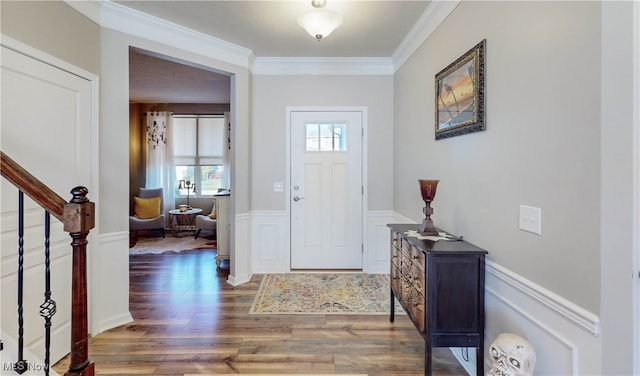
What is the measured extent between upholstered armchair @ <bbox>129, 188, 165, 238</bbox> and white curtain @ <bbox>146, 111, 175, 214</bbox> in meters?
0.21

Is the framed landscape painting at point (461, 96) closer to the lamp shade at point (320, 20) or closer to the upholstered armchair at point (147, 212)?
the lamp shade at point (320, 20)

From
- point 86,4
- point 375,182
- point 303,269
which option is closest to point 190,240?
point 303,269

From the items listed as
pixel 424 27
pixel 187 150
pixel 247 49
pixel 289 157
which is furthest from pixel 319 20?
pixel 187 150

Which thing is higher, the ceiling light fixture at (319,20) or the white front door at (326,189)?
the ceiling light fixture at (319,20)

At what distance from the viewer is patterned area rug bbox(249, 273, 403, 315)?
2832 millimetres

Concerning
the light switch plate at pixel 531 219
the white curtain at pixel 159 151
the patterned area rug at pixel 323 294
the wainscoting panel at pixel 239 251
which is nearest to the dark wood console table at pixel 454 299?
the light switch plate at pixel 531 219

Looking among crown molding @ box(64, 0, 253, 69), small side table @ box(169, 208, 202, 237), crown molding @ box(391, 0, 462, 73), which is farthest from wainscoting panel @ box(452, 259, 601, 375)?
small side table @ box(169, 208, 202, 237)

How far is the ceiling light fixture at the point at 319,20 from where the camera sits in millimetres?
2256

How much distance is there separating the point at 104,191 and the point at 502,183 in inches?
112

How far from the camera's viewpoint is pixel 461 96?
2041 millimetres

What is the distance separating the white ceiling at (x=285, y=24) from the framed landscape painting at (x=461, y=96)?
78 cm

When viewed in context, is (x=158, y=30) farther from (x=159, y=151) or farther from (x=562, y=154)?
(x=159, y=151)

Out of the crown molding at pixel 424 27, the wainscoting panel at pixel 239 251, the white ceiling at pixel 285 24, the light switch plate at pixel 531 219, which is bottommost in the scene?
the wainscoting panel at pixel 239 251

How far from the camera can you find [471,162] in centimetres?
194
